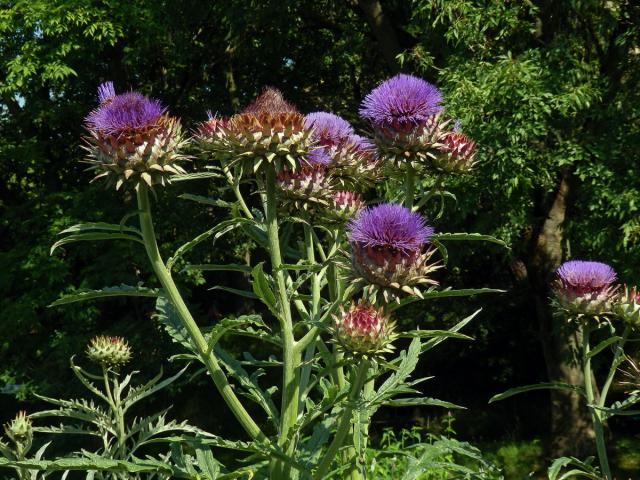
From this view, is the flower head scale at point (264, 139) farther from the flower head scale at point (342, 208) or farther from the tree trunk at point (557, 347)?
the tree trunk at point (557, 347)

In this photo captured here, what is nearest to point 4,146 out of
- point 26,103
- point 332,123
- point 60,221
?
point 26,103

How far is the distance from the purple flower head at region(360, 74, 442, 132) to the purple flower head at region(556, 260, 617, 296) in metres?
0.97

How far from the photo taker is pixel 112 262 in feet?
28.7

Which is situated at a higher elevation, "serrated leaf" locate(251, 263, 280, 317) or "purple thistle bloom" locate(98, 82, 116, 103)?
"purple thistle bloom" locate(98, 82, 116, 103)

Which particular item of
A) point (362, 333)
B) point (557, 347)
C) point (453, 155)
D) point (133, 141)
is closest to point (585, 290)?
point (453, 155)

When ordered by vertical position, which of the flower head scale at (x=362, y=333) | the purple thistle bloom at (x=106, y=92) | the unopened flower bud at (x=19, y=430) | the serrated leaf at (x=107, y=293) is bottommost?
the unopened flower bud at (x=19, y=430)

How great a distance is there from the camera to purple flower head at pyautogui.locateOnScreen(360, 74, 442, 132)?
2.46 meters

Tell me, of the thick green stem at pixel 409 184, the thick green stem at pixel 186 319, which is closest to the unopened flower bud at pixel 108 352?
the thick green stem at pixel 186 319

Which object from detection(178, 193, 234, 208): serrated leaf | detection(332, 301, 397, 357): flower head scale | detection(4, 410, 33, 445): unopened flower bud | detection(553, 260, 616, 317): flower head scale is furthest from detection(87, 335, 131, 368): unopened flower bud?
detection(553, 260, 616, 317): flower head scale

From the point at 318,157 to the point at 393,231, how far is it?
0.41 m

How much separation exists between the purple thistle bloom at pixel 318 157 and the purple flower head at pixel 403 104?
7.9 inches

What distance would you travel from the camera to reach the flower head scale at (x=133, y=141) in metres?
2.14

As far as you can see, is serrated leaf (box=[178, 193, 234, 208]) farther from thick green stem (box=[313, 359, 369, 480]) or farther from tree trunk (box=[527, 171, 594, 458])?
tree trunk (box=[527, 171, 594, 458])

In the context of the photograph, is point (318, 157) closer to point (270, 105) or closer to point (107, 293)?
point (270, 105)
